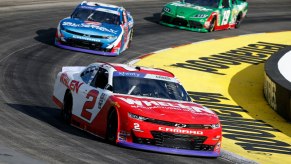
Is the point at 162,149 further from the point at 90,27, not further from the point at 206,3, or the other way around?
the point at 206,3

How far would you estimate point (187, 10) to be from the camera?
30.7 meters

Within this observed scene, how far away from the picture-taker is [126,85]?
14.3 m

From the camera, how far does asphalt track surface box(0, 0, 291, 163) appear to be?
11961 mm

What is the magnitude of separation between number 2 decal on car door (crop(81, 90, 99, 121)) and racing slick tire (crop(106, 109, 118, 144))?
2.72 feet

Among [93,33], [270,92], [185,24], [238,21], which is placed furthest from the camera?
[238,21]

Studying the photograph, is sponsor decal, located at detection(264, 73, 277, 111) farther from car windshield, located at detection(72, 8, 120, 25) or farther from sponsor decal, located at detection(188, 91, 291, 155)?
car windshield, located at detection(72, 8, 120, 25)

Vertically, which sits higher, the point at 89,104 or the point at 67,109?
the point at 89,104

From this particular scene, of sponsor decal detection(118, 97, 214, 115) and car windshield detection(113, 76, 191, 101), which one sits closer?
sponsor decal detection(118, 97, 214, 115)

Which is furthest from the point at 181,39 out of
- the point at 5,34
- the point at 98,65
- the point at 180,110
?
the point at 180,110

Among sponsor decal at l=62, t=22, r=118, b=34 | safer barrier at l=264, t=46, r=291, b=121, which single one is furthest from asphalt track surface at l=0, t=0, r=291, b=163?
safer barrier at l=264, t=46, r=291, b=121

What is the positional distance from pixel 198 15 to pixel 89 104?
16721 millimetres

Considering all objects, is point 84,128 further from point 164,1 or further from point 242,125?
point 164,1

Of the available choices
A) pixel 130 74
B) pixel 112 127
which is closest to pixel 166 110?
pixel 112 127

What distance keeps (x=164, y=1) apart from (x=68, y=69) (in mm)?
21821
